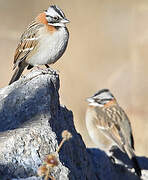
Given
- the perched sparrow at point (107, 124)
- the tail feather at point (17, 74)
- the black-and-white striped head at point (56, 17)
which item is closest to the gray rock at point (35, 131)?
the black-and-white striped head at point (56, 17)

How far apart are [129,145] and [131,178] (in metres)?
1.30

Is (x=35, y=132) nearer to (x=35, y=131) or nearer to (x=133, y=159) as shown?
(x=35, y=131)

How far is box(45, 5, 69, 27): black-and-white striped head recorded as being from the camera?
6.41 metres

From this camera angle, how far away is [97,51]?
425 inches

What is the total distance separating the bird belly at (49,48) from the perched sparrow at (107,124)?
1.57 meters

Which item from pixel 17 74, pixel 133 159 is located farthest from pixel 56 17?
pixel 133 159

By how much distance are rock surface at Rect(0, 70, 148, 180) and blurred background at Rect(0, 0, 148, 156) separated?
4.23 metres

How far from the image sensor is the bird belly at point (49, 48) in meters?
6.30

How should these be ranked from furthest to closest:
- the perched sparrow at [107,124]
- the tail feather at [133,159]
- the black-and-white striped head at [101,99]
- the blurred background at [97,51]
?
the blurred background at [97,51], the black-and-white striped head at [101,99], the perched sparrow at [107,124], the tail feather at [133,159]

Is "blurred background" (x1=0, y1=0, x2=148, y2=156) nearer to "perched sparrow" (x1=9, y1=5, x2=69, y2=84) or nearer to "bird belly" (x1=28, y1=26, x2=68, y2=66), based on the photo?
"perched sparrow" (x1=9, y1=5, x2=69, y2=84)

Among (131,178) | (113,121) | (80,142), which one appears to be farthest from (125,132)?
(80,142)

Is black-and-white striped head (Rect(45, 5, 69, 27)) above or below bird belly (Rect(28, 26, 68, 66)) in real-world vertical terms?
above

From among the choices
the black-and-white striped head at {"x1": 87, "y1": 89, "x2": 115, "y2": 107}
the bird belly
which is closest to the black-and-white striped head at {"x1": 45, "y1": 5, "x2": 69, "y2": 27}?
the bird belly

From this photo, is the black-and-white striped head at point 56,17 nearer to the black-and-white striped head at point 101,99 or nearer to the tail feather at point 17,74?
the tail feather at point 17,74
